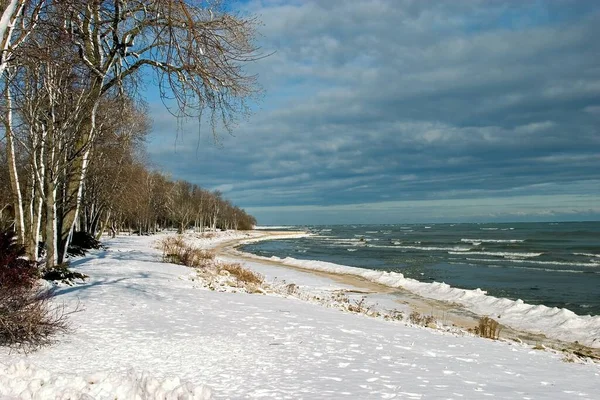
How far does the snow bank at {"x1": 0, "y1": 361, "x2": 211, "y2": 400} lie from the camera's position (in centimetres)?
475

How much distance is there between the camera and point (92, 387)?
4926mm

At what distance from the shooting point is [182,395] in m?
4.78

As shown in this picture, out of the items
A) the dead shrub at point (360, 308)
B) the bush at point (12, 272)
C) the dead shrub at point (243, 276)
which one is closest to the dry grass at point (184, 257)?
the dead shrub at point (243, 276)

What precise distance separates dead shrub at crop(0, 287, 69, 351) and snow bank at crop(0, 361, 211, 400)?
4.63 ft

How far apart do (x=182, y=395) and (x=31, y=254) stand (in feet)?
33.9

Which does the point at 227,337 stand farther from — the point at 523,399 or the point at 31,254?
the point at 31,254

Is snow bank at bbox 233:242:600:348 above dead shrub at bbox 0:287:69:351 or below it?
below

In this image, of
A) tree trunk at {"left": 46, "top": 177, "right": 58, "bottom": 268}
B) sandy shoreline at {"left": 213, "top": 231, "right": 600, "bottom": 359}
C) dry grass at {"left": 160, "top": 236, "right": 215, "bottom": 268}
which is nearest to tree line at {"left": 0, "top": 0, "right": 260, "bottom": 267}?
tree trunk at {"left": 46, "top": 177, "right": 58, "bottom": 268}

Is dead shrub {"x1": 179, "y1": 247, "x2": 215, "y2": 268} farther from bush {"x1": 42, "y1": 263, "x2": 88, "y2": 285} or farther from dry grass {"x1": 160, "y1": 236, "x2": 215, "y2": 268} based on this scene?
bush {"x1": 42, "y1": 263, "x2": 88, "y2": 285}

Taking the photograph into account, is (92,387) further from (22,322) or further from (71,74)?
(71,74)

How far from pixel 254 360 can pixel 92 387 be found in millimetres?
2391

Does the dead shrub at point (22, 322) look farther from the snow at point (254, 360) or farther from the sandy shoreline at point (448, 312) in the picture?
the sandy shoreline at point (448, 312)

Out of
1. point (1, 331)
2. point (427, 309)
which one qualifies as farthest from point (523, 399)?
point (427, 309)

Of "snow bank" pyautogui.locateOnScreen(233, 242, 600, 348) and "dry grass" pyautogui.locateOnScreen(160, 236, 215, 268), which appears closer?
"snow bank" pyautogui.locateOnScreen(233, 242, 600, 348)
